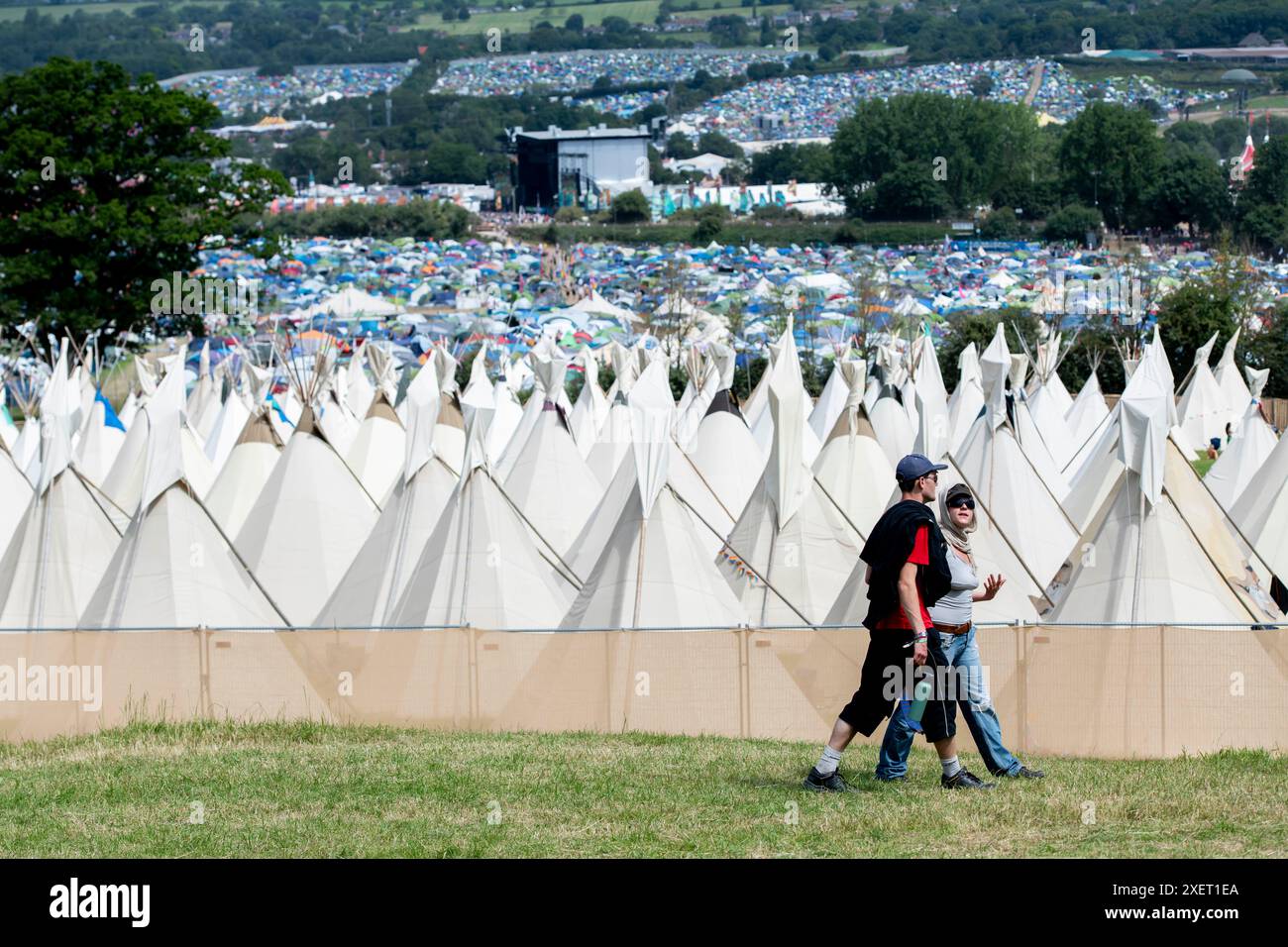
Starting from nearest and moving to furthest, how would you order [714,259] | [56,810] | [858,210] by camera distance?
[56,810]
[714,259]
[858,210]

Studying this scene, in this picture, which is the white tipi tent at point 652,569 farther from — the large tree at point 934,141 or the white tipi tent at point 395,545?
the large tree at point 934,141

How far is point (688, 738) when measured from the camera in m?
12.2

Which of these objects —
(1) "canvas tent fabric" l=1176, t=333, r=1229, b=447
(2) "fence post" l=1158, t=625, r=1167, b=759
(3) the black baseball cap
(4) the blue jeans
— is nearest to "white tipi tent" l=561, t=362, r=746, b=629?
(2) "fence post" l=1158, t=625, r=1167, b=759

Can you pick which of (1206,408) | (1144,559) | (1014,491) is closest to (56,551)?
(1144,559)

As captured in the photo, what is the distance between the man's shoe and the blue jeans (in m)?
0.30

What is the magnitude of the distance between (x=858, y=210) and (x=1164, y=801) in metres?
159

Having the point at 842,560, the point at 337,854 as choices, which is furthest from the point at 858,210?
the point at 337,854

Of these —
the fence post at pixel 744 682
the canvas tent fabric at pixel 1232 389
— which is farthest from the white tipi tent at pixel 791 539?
the canvas tent fabric at pixel 1232 389

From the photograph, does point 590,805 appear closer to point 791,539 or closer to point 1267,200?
point 791,539

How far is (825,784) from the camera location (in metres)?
9.12

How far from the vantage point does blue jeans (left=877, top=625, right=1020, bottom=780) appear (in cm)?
914

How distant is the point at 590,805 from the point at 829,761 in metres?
1.17

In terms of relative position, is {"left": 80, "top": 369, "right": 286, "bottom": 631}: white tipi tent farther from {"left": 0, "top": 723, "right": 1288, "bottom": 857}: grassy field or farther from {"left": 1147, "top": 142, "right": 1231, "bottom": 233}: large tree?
{"left": 1147, "top": 142, "right": 1231, "bottom": 233}: large tree
